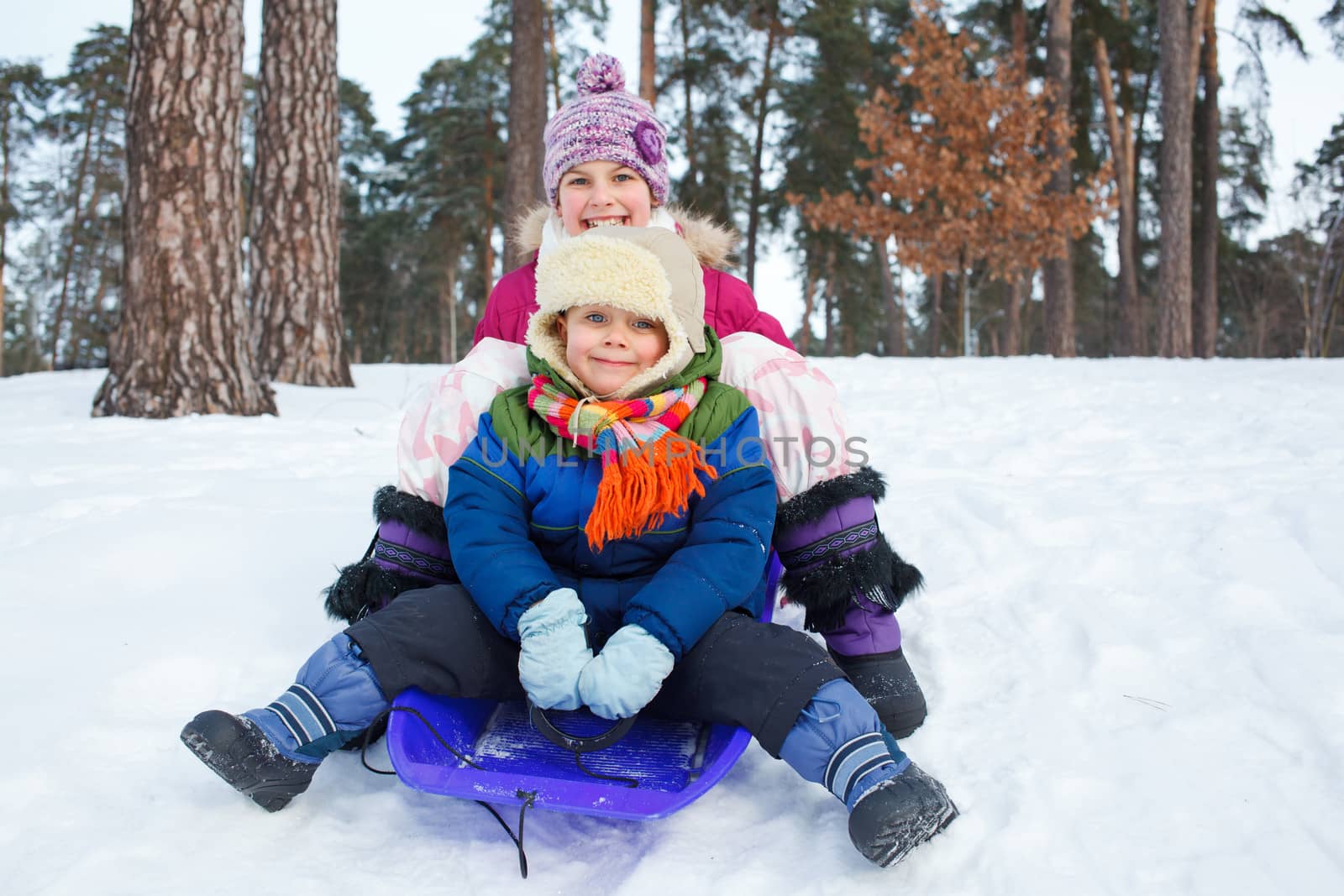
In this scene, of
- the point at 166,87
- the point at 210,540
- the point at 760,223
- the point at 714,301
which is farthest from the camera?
the point at 760,223

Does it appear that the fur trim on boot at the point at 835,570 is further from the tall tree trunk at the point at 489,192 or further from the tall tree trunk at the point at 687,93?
the tall tree trunk at the point at 489,192

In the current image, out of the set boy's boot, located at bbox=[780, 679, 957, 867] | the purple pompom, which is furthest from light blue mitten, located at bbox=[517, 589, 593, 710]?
the purple pompom

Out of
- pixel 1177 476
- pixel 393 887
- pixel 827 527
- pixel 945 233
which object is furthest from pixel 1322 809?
pixel 945 233

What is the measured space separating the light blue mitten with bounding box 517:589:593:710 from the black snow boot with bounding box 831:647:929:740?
0.57 m

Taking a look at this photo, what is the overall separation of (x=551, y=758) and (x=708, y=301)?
110 centimetres

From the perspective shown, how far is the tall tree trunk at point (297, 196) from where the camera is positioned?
19.1 feet

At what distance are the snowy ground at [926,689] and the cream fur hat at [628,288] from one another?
831 mm

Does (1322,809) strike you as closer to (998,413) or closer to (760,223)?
(998,413)

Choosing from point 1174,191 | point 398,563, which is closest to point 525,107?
point 1174,191

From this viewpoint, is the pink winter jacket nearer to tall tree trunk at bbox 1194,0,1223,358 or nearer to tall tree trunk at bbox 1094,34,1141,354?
tall tree trunk at bbox 1094,34,1141,354

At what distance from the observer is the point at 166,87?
14.0ft

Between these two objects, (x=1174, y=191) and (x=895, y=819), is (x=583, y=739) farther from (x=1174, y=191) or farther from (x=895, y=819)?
(x=1174, y=191)

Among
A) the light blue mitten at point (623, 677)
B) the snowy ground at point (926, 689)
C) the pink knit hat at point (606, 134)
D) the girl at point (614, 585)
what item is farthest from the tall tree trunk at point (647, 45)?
the light blue mitten at point (623, 677)

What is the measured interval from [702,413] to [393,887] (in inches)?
39.4
